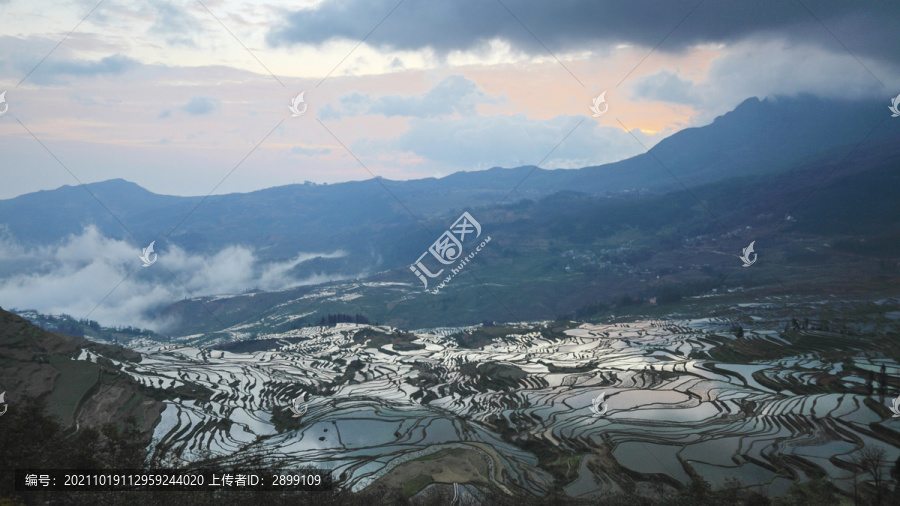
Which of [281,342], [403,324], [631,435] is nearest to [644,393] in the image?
[631,435]

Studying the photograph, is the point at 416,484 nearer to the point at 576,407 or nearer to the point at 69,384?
the point at 576,407

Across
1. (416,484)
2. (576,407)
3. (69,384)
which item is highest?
(69,384)

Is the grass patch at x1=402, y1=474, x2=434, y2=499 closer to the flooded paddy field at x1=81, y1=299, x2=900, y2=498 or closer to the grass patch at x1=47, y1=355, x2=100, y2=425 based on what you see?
the flooded paddy field at x1=81, y1=299, x2=900, y2=498

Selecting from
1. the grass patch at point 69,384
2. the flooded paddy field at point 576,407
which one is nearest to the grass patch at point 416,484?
the flooded paddy field at point 576,407

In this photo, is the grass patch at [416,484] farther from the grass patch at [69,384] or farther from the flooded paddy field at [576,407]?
the grass patch at [69,384]

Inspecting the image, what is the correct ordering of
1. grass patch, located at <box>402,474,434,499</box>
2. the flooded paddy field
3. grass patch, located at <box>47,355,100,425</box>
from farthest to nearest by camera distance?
grass patch, located at <box>47,355,100,425</box> → the flooded paddy field → grass patch, located at <box>402,474,434,499</box>

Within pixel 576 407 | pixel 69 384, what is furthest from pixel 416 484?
pixel 69 384

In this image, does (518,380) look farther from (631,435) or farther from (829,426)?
(829,426)

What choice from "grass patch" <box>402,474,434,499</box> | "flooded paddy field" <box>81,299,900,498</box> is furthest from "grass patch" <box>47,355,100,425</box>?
"grass patch" <box>402,474,434,499</box>

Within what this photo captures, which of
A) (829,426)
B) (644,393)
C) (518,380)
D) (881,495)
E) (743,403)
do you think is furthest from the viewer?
(518,380)
